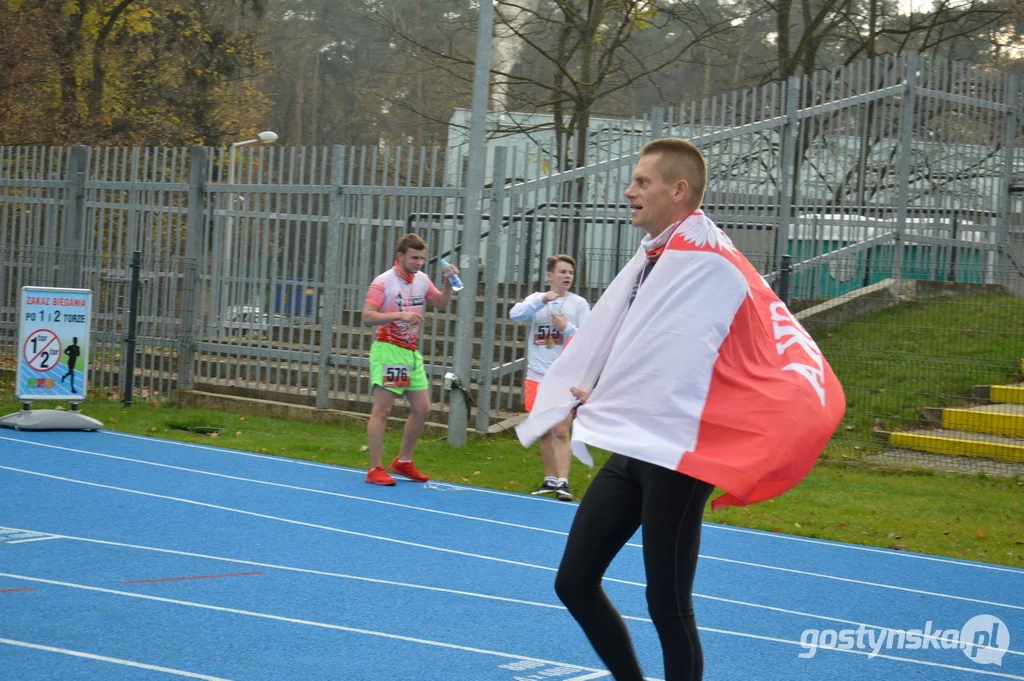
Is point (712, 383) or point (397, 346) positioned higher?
point (712, 383)

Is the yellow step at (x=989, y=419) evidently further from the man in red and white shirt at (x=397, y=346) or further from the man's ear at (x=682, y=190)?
the man's ear at (x=682, y=190)

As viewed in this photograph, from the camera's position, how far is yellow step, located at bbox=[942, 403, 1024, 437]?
1312cm

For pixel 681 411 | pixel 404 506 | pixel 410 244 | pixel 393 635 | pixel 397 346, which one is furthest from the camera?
pixel 410 244

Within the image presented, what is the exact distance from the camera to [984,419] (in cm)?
1325

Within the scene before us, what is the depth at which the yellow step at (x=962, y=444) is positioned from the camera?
1280cm

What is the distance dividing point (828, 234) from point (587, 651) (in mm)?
11205

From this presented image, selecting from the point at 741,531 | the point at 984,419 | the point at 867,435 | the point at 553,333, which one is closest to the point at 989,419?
the point at 984,419

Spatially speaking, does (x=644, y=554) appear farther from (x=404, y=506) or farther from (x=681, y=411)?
(x=404, y=506)

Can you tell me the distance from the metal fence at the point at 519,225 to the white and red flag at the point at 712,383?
9.16 metres

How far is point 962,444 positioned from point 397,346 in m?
6.22

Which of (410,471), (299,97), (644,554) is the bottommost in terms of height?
(410,471)

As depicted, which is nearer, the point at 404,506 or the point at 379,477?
the point at 404,506

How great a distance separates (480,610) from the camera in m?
6.56

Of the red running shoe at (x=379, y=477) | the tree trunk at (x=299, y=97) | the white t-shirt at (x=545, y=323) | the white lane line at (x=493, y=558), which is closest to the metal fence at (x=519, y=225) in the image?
the white t-shirt at (x=545, y=323)
